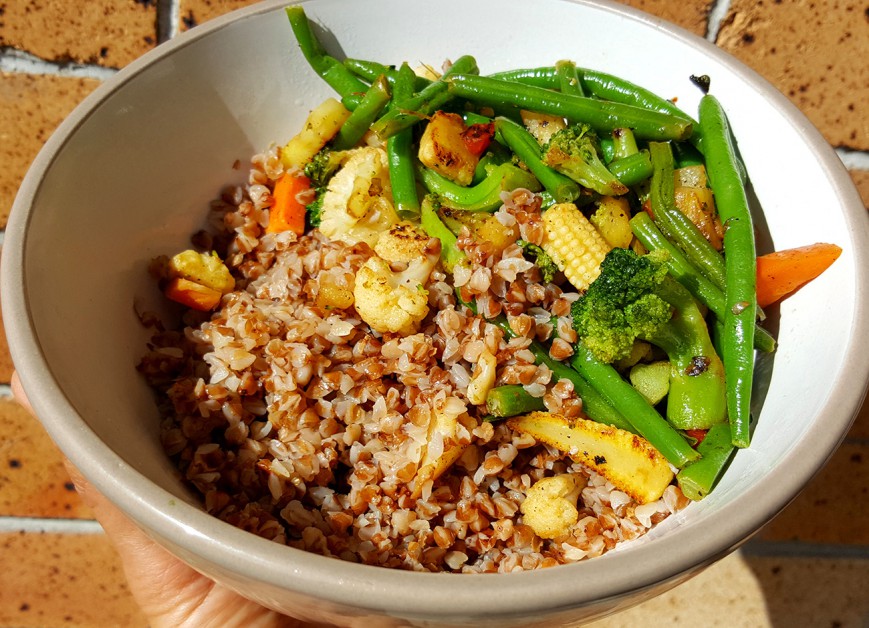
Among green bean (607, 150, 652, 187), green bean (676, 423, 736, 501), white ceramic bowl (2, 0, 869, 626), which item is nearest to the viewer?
white ceramic bowl (2, 0, 869, 626)

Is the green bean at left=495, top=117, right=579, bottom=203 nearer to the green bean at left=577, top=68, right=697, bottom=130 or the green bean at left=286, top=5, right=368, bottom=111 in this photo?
the green bean at left=577, top=68, right=697, bottom=130

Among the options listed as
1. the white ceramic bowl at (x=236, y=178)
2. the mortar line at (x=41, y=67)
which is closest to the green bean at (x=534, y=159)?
the white ceramic bowl at (x=236, y=178)

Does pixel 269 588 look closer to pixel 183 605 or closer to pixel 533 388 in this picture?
pixel 533 388

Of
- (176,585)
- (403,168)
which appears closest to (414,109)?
(403,168)

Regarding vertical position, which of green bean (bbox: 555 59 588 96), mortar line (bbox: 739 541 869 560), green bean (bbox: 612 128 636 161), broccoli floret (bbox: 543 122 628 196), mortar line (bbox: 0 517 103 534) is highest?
green bean (bbox: 555 59 588 96)

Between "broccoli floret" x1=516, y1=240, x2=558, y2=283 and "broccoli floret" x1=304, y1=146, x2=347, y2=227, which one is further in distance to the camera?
"broccoli floret" x1=304, y1=146, x2=347, y2=227

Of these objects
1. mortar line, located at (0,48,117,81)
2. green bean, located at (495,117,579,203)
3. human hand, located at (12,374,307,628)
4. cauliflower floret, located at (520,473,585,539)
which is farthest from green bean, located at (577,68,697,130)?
human hand, located at (12,374,307,628)
